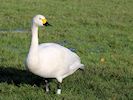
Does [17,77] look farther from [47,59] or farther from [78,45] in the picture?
[78,45]

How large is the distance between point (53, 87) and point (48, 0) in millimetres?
16967

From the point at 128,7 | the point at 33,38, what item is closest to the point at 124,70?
the point at 33,38

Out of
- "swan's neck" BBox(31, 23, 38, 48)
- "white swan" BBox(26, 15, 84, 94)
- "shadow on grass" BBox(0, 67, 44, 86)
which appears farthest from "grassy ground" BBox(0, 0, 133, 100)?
"swan's neck" BBox(31, 23, 38, 48)

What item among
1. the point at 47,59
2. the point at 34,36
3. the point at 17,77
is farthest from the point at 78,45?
the point at 47,59

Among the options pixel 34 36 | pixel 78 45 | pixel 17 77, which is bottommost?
pixel 78 45

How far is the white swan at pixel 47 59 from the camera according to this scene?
675 centimetres

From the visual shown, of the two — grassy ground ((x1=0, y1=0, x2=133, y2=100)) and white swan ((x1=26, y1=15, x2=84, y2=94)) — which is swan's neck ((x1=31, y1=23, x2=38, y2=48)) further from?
grassy ground ((x1=0, y1=0, x2=133, y2=100))

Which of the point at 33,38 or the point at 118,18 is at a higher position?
the point at 33,38

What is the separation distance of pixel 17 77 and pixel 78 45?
4.18 meters

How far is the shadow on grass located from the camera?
25.8 feet

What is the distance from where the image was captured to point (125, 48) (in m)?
12.0

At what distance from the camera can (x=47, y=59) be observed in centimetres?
697

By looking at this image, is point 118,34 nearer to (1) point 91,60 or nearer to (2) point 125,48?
(2) point 125,48

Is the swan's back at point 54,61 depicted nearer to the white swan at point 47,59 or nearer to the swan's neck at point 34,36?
the white swan at point 47,59
